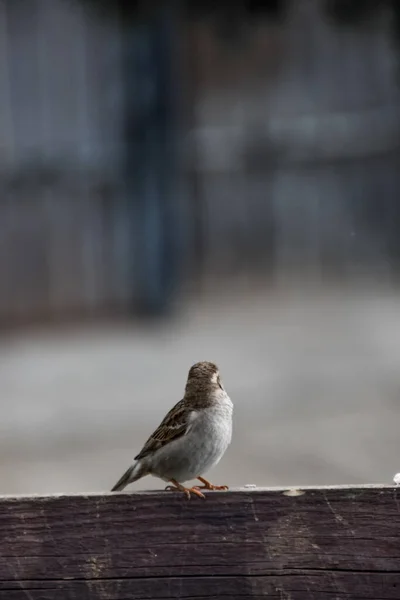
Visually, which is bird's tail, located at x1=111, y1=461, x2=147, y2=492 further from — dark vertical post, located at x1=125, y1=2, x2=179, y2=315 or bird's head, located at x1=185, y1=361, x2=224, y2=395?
dark vertical post, located at x1=125, y1=2, x2=179, y2=315

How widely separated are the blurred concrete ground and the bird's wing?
4.15m

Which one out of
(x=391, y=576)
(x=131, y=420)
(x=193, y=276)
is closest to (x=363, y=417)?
(x=131, y=420)

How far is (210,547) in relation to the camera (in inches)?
89.7

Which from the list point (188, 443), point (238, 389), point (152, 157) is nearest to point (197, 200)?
point (152, 157)

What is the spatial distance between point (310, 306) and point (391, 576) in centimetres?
877

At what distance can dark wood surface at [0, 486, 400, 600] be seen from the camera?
7.41 feet

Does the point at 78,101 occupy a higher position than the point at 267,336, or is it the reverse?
the point at 78,101

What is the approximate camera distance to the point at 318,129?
1090 centimetres

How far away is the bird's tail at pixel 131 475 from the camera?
2996 millimetres

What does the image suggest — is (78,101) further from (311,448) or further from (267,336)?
(311,448)

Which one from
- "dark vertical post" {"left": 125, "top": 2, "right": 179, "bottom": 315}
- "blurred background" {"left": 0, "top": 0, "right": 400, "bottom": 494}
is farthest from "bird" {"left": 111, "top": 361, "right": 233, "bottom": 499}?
"dark vertical post" {"left": 125, "top": 2, "right": 179, "bottom": 315}

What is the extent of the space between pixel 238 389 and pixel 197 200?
1.90m

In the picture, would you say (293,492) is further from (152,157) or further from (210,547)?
(152,157)

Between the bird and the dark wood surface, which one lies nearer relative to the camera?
the dark wood surface
